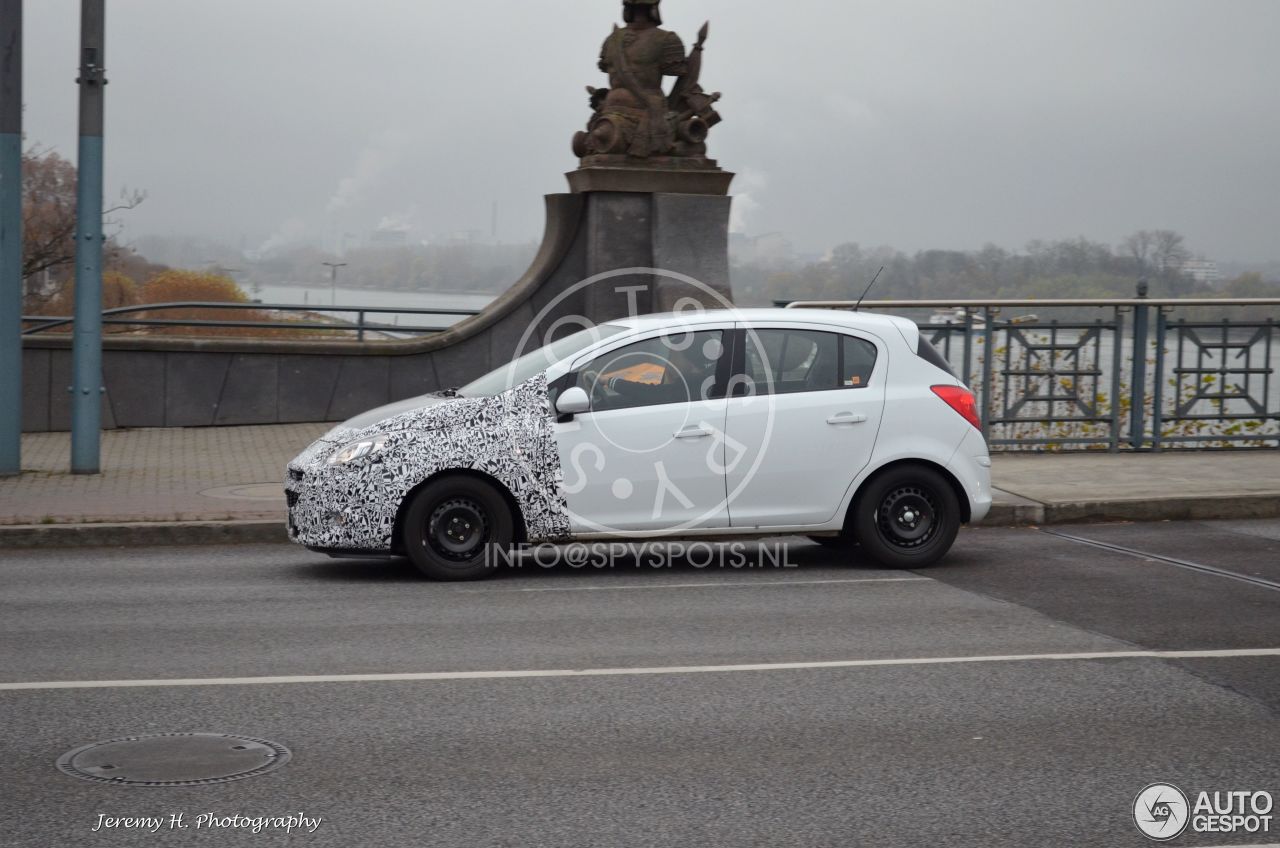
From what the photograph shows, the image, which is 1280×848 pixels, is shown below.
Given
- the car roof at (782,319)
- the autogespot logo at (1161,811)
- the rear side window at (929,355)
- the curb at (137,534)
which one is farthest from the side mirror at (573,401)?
the autogespot logo at (1161,811)

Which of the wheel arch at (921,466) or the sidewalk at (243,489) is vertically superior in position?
the wheel arch at (921,466)

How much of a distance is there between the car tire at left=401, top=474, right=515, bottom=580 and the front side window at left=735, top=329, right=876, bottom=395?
6.08ft

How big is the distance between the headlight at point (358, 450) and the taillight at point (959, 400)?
3.77 m

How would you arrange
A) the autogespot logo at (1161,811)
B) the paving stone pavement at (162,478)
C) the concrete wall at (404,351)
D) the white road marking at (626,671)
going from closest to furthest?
the autogespot logo at (1161,811) → the white road marking at (626,671) → the paving stone pavement at (162,478) → the concrete wall at (404,351)

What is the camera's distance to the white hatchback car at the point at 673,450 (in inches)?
365

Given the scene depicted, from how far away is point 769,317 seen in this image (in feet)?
32.6

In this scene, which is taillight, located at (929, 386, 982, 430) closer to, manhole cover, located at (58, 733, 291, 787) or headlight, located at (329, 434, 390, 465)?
headlight, located at (329, 434, 390, 465)

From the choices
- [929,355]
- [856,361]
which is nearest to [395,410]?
[856,361]

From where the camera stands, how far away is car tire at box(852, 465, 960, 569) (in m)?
9.88

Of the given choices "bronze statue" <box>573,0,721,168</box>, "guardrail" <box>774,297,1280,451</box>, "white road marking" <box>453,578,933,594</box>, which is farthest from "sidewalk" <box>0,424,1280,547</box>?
"bronze statue" <box>573,0,721,168</box>

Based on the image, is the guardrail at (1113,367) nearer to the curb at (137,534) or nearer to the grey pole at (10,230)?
the curb at (137,534)

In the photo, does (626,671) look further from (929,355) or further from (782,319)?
(929,355)

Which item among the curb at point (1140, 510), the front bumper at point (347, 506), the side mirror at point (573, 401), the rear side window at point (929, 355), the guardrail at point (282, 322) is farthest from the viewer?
the guardrail at point (282, 322)

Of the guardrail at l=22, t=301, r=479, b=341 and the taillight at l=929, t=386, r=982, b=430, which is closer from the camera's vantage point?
the taillight at l=929, t=386, r=982, b=430
